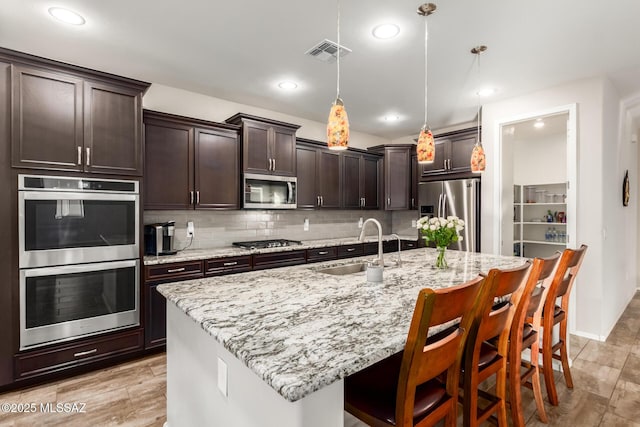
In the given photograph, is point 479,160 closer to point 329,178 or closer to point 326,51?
point 326,51

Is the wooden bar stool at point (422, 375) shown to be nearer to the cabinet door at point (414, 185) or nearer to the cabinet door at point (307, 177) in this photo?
the cabinet door at point (307, 177)

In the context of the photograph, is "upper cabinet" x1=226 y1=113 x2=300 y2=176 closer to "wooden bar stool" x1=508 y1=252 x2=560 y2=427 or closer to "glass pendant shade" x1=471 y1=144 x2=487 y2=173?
"glass pendant shade" x1=471 y1=144 x2=487 y2=173

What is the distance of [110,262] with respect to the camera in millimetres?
2658

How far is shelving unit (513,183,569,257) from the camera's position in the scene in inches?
224

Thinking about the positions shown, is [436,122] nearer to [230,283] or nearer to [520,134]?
[520,134]

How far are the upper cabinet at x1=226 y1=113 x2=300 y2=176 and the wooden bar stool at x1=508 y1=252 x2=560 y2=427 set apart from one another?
A: 2967 millimetres

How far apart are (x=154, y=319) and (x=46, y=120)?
6.14 ft

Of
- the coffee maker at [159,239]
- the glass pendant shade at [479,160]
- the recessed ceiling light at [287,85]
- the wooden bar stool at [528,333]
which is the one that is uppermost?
the recessed ceiling light at [287,85]

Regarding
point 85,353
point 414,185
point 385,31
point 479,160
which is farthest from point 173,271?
point 414,185

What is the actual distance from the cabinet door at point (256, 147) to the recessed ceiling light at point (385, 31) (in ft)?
5.95

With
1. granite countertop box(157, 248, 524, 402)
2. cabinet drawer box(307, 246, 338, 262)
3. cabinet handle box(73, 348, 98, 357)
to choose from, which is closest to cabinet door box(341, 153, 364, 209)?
cabinet drawer box(307, 246, 338, 262)

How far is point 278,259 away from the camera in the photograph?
12.2 ft

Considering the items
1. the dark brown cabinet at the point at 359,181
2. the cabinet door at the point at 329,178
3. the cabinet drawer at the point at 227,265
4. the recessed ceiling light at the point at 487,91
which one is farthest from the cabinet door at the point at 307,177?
the recessed ceiling light at the point at 487,91

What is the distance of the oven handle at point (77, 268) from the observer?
235 centimetres
